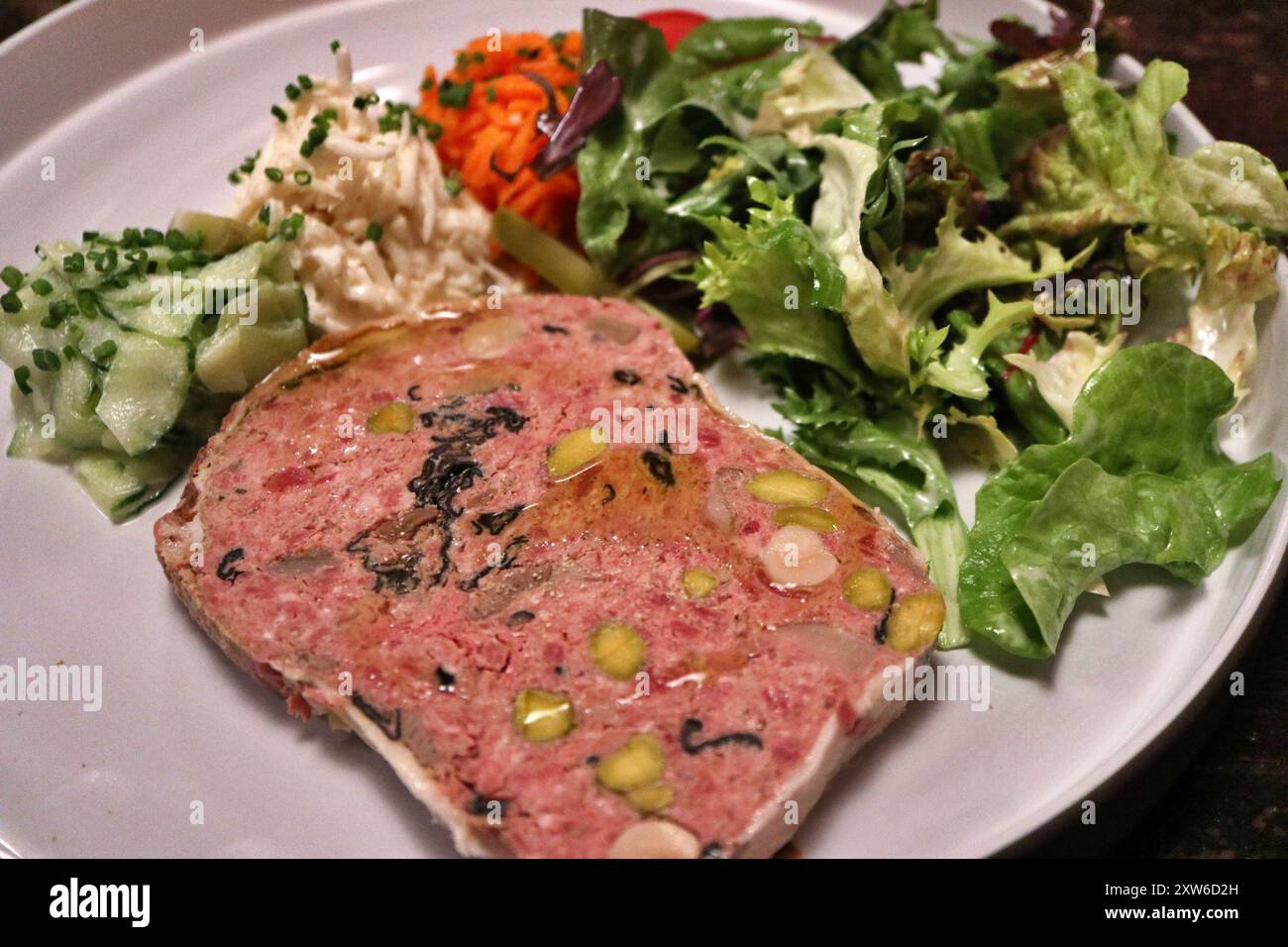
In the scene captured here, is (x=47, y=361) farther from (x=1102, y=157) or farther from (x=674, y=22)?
(x=1102, y=157)

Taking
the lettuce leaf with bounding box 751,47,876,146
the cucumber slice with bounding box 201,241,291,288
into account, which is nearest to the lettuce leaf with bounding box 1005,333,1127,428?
the lettuce leaf with bounding box 751,47,876,146

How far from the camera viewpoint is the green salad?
3.21 m

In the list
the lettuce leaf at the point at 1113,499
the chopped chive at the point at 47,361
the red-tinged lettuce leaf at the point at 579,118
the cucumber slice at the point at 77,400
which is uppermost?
the red-tinged lettuce leaf at the point at 579,118

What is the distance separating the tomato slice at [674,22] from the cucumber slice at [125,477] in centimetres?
262

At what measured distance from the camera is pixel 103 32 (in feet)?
15.5

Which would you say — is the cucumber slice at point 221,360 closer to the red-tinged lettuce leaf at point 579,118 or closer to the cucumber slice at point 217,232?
the cucumber slice at point 217,232

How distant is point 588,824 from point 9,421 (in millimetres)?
2479

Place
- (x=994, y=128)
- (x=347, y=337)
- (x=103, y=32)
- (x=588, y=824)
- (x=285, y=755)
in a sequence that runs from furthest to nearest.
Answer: (x=103, y=32)
(x=994, y=128)
(x=347, y=337)
(x=285, y=755)
(x=588, y=824)

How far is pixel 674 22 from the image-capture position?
471cm

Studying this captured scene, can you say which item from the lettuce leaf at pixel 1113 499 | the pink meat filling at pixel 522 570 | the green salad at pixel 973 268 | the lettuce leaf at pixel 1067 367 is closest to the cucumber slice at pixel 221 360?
the pink meat filling at pixel 522 570

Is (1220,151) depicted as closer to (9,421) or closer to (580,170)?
(580,170)

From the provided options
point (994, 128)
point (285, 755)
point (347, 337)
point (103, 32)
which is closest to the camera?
point (285, 755)

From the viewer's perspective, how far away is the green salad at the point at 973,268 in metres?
3.21

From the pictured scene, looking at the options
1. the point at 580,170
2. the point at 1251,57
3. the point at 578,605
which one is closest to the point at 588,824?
the point at 578,605
